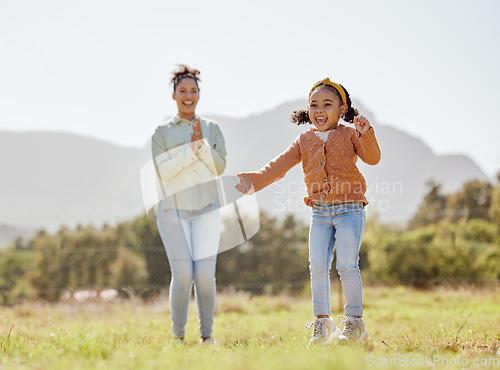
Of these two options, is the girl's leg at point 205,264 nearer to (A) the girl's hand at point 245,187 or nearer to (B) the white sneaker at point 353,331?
(A) the girl's hand at point 245,187

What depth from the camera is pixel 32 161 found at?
152 m

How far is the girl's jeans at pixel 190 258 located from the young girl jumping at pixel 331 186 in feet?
1.68

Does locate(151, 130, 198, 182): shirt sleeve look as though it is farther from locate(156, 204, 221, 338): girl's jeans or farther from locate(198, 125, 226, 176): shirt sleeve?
locate(156, 204, 221, 338): girl's jeans

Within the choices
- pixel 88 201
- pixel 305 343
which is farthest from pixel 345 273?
pixel 88 201

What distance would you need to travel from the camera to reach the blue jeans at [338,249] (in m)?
3.13

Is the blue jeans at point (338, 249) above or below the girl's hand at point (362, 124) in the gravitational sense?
below

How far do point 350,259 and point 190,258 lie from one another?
3.81 feet

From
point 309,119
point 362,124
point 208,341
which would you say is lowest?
point 208,341

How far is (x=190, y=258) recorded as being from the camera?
3.61 meters

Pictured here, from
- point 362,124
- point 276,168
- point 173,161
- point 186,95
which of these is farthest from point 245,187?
point 186,95

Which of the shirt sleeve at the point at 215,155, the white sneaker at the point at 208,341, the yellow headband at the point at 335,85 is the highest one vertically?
the yellow headband at the point at 335,85

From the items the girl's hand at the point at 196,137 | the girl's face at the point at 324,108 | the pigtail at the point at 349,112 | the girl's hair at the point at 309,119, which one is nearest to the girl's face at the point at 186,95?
the girl's hand at the point at 196,137

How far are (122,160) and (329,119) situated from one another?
6067 inches

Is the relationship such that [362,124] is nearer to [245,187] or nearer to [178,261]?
[245,187]
